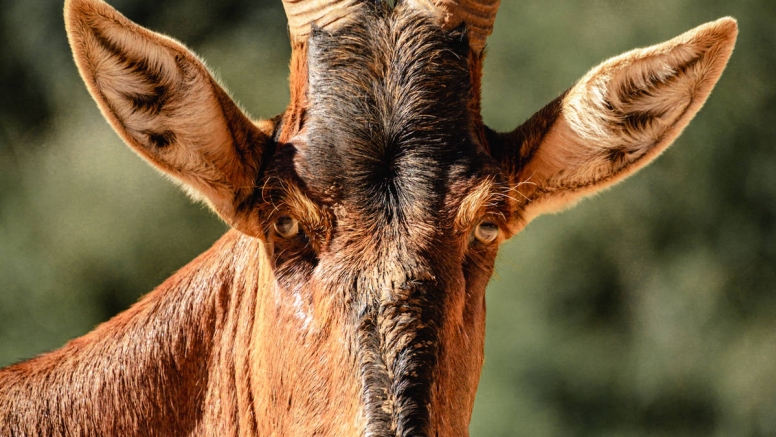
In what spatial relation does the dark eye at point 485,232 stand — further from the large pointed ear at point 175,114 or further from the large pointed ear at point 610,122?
the large pointed ear at point 175,114

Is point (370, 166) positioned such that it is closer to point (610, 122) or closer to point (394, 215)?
point (394, 215)

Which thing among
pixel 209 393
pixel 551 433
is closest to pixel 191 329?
pixel 209 393

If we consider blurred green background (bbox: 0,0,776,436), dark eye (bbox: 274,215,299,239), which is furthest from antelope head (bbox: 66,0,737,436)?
blurred green background (bbox: 0,0,776,436)

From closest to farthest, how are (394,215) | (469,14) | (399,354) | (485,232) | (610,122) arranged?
(399,354) → (394,215) → (485,232) → (469,14) → (610,122)

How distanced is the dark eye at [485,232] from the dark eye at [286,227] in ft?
2.77

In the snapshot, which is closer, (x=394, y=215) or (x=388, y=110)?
(x=394, y=215)

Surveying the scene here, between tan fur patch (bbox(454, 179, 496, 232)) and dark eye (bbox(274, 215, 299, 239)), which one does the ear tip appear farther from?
dark eye (bbox(274, 215, 299, 239))

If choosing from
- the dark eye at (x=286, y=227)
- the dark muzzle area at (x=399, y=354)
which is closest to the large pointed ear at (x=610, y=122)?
the dark muzzle area at (x=399, y=354)

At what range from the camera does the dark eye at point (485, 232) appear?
4.25m

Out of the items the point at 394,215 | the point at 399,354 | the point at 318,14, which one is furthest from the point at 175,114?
the point at 399,354

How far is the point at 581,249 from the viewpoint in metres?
9.95

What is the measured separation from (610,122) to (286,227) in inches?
69.7

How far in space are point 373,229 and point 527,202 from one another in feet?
3.89

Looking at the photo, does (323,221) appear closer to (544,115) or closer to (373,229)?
(373,229)
